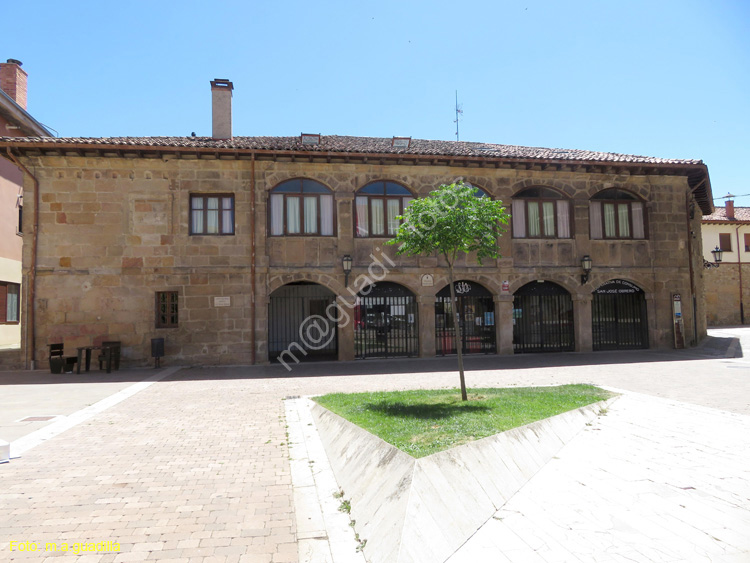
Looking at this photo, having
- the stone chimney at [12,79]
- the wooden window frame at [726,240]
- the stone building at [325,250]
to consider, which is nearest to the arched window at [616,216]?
the stone building at [325,250]

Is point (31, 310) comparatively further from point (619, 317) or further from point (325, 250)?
point (619, 317)

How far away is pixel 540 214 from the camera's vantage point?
18344mm

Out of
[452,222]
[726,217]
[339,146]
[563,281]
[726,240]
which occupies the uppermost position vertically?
[726,217]

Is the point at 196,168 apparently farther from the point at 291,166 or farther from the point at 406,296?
the point at 406,296

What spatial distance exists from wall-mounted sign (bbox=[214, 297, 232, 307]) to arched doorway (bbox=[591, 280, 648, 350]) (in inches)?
515

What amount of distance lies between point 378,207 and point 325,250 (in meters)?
2.39

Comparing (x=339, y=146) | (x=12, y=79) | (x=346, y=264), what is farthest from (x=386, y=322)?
(x=12, y=79)

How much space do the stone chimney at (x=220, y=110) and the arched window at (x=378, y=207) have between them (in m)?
5.57

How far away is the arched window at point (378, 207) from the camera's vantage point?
17094 mm

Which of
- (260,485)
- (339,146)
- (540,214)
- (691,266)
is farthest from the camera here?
(691,266)

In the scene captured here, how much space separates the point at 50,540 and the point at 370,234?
1390cm

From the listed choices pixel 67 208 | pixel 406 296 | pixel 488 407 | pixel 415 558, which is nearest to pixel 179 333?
pixel 67 208

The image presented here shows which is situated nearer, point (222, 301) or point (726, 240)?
point (222, 301)

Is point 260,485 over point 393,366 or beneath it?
beneath
